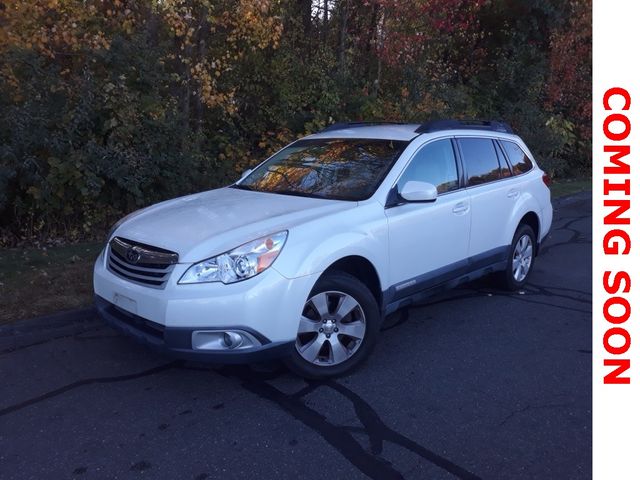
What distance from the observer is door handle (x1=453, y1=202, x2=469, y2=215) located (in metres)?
4.96

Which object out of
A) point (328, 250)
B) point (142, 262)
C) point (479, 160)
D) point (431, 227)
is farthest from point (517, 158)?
point (142, 262)

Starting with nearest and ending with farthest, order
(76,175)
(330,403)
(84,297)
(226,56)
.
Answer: (330,403) < (84,297) < (76,175) < (226,56)

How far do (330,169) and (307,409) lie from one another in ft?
6.55

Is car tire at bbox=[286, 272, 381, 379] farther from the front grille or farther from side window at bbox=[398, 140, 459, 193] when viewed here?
side window at bbox=[398, 140, 459, 193]

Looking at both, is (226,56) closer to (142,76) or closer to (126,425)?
(142,76)

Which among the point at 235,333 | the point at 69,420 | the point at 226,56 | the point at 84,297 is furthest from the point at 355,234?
the point at 226,56

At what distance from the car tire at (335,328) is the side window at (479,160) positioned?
5.86ft

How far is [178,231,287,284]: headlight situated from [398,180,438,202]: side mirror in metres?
1.23

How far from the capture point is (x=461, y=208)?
502 centimetres

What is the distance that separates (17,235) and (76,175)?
1278mm

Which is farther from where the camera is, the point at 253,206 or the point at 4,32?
the point at 4,32

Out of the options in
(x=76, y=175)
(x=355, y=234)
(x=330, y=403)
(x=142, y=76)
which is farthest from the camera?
(x=142, y=76)

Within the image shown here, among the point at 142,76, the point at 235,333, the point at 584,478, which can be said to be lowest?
the point at 584,478

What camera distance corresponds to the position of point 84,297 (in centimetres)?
544
